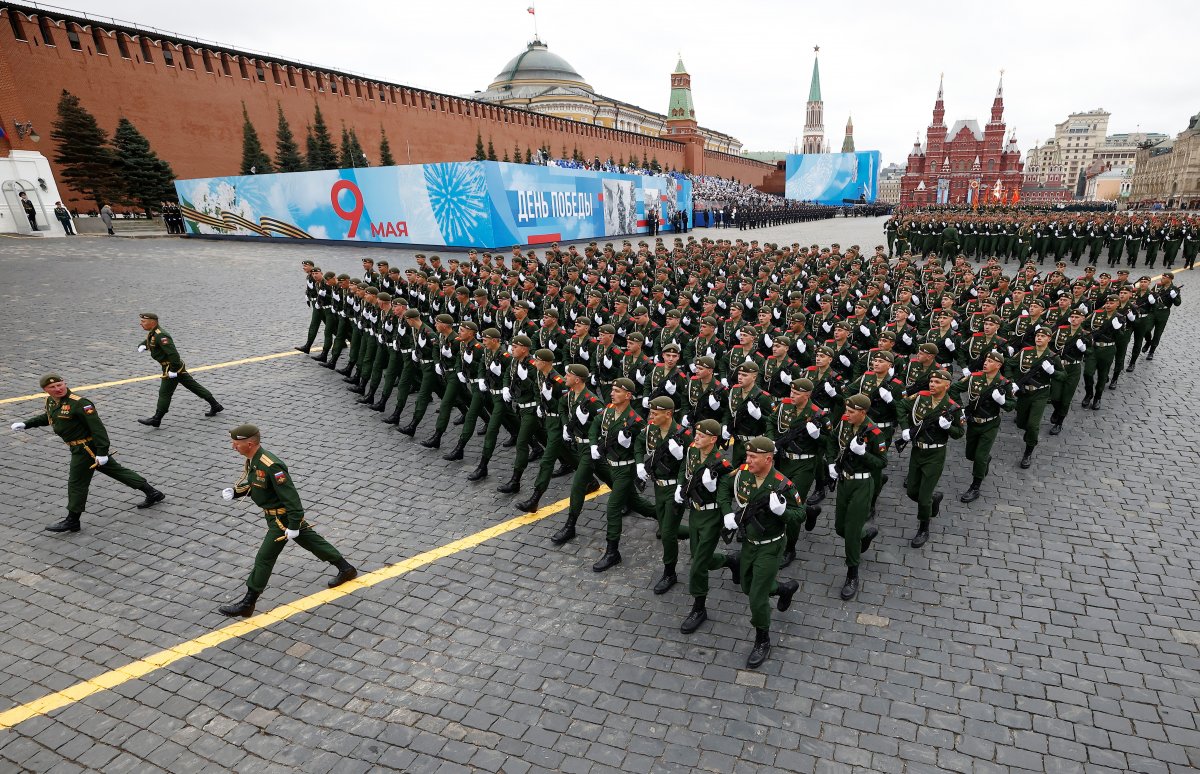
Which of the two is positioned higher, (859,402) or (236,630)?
(859,402)

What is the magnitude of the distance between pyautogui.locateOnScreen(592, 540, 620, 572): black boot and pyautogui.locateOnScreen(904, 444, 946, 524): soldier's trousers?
10.7 ft

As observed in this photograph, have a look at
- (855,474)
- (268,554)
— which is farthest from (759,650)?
(268,554)

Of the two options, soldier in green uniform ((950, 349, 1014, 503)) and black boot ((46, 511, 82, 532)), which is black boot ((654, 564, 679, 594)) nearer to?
soldier in green uniform ((950, 349, 1014, 503))

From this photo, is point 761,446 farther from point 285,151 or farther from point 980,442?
point 285,151

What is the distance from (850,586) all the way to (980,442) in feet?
9.58

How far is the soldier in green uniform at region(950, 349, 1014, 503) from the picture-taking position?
23.0ft

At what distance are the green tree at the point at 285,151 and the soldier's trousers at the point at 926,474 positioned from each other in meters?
47.9

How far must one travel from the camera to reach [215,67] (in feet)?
136

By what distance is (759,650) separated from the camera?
16.0 feet

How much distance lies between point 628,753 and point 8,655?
5.31 meters

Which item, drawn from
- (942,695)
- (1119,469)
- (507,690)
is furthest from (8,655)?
(1119,469)

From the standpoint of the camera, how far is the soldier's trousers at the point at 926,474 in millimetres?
6305

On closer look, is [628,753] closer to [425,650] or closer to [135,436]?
[425,650]

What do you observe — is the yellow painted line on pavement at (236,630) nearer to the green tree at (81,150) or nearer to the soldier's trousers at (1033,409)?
the soldier's trousers at (1033,409)
